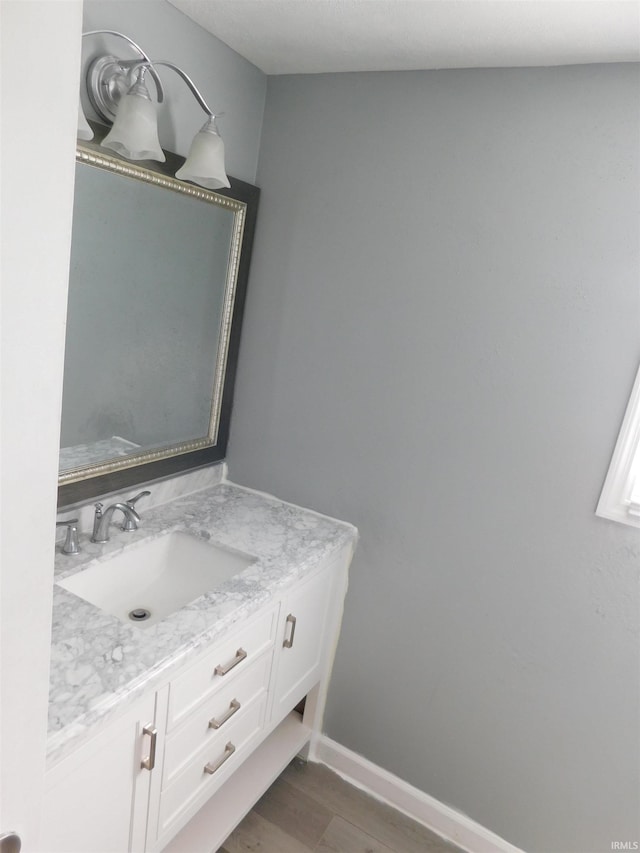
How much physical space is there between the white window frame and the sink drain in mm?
1253

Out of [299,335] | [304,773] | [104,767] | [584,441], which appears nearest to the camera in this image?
[104,767]

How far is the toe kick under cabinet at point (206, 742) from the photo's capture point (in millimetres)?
1108

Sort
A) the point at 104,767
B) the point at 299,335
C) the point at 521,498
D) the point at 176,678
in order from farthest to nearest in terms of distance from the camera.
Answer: the point at 299,335 < the point at 521,498 < the point at 176,678 < the point at 104,767

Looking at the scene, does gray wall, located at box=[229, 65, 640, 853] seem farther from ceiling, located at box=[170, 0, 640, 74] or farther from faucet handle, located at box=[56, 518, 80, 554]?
faucet handle, located at box=[56, 518, 80, 554]

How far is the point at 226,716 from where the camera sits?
4.84 feet

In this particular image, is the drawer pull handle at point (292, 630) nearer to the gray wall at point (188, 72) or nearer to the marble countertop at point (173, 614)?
the marble countertop at point (173, 614)

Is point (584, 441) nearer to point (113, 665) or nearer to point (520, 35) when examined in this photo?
point (520, 35)

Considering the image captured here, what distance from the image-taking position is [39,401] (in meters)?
0.57

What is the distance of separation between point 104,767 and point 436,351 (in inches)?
51.4

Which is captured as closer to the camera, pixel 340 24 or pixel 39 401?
pixel 39 401

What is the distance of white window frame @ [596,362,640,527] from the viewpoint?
4.80 feet

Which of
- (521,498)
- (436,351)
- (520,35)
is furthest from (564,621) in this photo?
(520,35)

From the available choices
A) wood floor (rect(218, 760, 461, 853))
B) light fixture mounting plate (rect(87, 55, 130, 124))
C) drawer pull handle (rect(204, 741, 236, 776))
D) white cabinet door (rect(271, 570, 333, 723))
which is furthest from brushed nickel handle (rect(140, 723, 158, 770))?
light fixture mounting plate (rect(87, 55, 130, 124))

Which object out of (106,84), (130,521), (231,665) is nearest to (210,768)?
(231,665)
